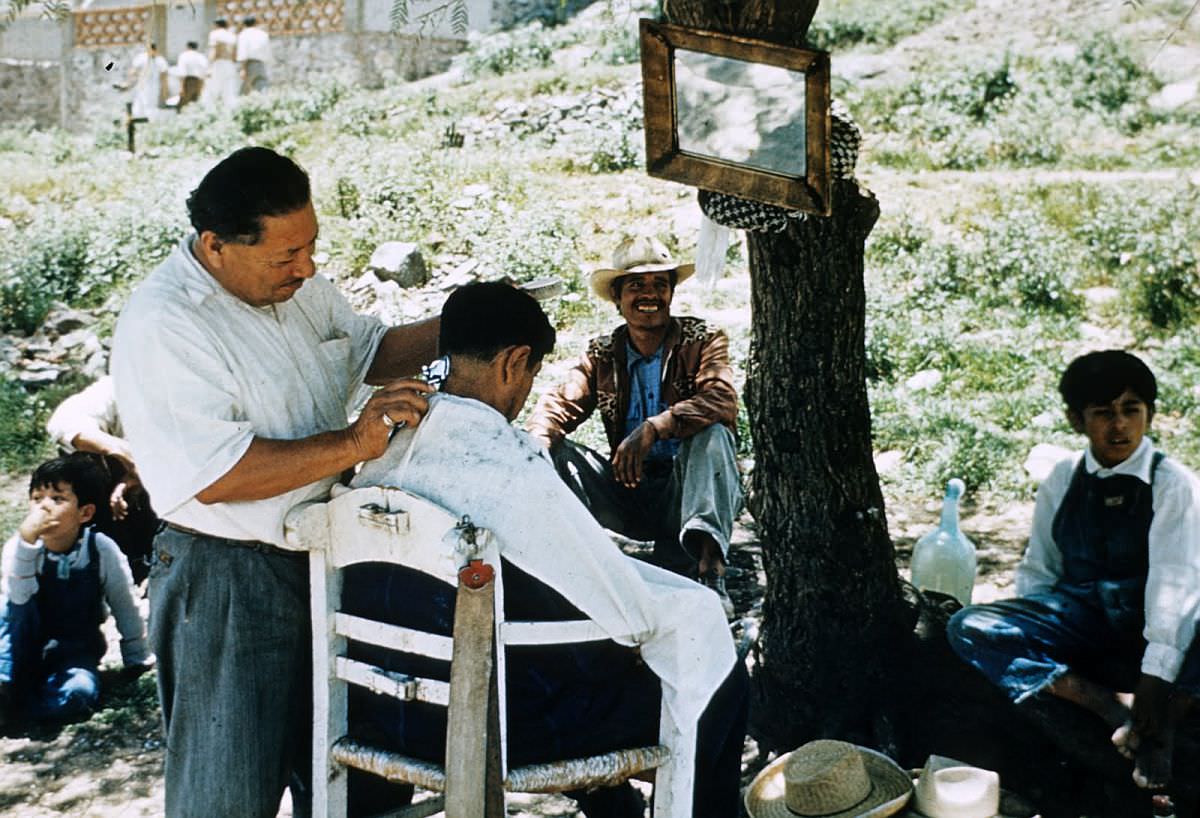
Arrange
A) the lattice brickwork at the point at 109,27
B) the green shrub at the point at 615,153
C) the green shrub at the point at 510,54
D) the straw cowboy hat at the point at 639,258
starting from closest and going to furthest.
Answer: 1. the straw cowboy hat at the point at 639,258
2. the green shrub at the point at 615,153
3. the green shrub at the point at 510,54
4. the lattice brickwork at the point at 109,27

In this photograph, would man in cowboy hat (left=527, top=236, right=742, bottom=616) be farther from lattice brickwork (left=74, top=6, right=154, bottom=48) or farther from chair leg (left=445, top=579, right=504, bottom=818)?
lattice brickwork (left=74, top=6, right=154, bottom=48)

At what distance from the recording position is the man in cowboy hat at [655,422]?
3883 millimetres

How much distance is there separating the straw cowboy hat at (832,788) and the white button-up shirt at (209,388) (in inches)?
53.1

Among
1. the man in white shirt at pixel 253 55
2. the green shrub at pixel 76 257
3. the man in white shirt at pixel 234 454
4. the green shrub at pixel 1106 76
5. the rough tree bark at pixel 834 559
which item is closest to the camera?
the man in white shirt at pixel 234 454

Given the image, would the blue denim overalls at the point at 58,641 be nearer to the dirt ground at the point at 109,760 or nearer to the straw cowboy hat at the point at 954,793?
the dirt ground at the point at 109,760

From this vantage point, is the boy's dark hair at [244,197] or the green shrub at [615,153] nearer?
the boy's dark hair at [244,197]

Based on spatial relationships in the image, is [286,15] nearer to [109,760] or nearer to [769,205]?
[109,760]

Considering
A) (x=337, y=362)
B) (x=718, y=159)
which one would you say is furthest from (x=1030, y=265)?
(x=337, y=362)

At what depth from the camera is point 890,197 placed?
11281 mm

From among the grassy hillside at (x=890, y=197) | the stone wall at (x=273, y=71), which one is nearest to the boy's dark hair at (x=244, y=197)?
the grassy hillside at (x=890, y=197)

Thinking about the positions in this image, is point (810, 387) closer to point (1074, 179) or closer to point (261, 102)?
point (1074, 179)

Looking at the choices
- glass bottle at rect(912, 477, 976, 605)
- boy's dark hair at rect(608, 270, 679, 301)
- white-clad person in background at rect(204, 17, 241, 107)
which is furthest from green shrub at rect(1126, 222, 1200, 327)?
white-clad person in background at rect(204, 17, 241, 107)

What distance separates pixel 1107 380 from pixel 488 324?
168 centimetres

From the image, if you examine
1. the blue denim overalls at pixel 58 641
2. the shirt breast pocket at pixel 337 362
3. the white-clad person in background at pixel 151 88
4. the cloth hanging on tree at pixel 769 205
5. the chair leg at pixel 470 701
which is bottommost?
the blue denim overalls at pixel 58 641
